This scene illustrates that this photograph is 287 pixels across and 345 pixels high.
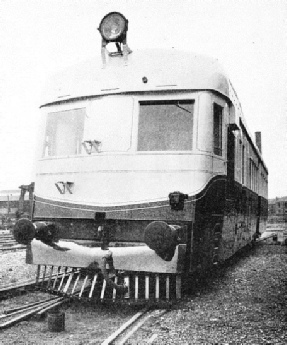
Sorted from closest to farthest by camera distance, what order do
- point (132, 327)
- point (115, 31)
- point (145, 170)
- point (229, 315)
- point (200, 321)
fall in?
point (132, 327) < point (200, 321) < point (229, 315) < point (145, 170) < point (115, 31)

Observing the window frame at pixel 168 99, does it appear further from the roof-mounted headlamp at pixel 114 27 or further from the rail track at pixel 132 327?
the rail track at pixel 132 327

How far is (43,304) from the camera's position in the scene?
4680 millimetres

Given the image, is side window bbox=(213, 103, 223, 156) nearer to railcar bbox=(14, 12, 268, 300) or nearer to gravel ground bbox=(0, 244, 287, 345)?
railcar bbox=(14, 12, 268, 300)

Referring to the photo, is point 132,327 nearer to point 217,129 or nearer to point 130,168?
point 130,168

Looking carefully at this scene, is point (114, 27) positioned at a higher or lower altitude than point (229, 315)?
higher

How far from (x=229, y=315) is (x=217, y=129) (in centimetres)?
232

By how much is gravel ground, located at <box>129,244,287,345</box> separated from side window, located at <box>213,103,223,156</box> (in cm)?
189

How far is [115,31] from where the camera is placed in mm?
5355

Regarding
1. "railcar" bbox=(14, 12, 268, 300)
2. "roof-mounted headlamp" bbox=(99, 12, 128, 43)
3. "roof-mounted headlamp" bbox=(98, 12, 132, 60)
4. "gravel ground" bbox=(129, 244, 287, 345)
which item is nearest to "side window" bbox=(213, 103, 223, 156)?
"railcar" bbox=(14, 12, 268, 300)

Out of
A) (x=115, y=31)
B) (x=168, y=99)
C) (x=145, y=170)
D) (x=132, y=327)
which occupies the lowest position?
(x=132, y=327)

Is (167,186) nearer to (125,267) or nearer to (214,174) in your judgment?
(214,174)

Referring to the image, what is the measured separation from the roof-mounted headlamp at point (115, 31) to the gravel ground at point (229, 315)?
3.35 m

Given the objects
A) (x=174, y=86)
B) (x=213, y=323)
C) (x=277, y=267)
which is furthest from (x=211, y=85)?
(x=277, y=267)

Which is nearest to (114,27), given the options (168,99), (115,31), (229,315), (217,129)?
(115,31)
